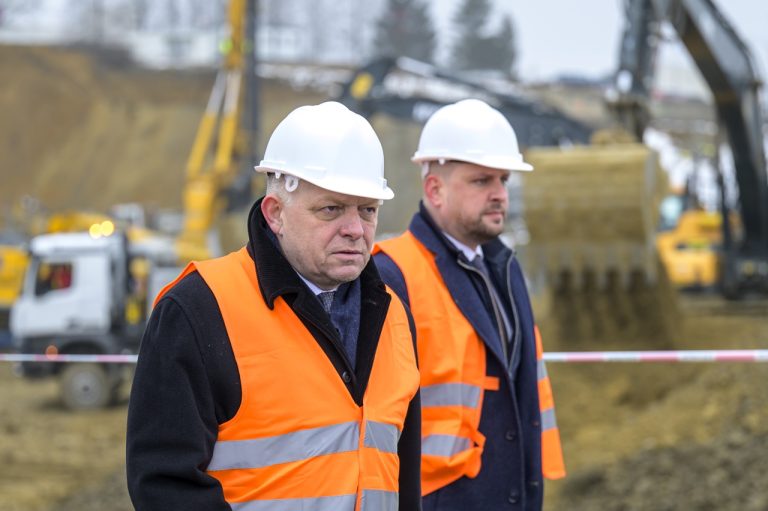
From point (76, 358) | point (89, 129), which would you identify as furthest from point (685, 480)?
point (89, 129)

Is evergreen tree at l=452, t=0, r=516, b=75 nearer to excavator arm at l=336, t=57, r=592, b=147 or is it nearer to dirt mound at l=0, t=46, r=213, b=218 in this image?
dirt mound at l=0, t=46, r=213, b=218

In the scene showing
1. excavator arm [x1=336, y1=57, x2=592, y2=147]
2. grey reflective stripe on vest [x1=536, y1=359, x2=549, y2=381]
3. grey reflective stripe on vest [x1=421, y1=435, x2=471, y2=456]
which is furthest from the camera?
excavator arm [x1=336, y1=57, x2=592, y2=147]

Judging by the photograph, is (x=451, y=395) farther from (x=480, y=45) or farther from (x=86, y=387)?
(x=480, y=45)

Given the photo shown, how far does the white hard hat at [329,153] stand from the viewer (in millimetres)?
2518

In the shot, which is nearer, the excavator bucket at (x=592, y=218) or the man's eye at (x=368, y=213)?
the man's eye at (x=368, y=213)

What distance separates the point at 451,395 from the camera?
3.35m

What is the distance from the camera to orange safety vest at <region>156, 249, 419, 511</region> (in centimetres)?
235

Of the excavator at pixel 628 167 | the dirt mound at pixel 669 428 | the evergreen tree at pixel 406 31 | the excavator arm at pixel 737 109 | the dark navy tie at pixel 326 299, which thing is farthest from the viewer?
the evergreen tree at pixel 406 31

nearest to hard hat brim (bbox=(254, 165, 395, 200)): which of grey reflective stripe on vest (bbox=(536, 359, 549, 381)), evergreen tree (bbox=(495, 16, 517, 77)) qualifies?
grey reflective stripe on vest (bbox=(536, 359, 549, 381))

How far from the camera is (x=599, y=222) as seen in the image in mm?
10906

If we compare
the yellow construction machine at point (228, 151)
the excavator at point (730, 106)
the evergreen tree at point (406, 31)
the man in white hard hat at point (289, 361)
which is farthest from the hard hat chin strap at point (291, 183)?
the evergreen tree at point (406, 31)

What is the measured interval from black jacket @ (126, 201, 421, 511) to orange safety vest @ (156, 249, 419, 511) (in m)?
0.03

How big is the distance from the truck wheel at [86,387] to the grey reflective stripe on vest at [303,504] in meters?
12.1

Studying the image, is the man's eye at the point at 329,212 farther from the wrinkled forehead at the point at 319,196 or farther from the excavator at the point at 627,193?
the excavator at the point at 627,193
